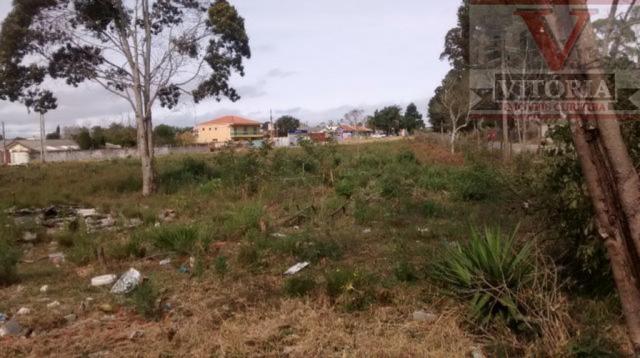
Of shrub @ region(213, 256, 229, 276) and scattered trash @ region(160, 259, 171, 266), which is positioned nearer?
shrub @ region(213, 256, 229, 276)

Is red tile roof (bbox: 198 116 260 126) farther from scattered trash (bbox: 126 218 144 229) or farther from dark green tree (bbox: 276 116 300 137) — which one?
scattered trash (bbox: 126 218 144 229)

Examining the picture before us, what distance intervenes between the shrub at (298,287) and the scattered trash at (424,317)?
0.95 m

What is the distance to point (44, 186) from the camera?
1348 centimetres

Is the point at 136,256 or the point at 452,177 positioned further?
the point at 452,177

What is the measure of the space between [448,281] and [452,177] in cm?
720

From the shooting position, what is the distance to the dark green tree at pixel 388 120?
69688 mm

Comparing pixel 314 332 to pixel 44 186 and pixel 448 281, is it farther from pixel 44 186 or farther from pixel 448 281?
pixel 44 186

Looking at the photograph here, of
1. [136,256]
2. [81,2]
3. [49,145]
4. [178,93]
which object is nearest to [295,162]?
[178,93]

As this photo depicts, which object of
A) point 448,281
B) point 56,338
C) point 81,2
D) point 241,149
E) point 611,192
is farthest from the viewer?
point 241,149

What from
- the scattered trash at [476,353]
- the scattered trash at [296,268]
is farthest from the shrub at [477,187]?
the scattered trash at [476,353]

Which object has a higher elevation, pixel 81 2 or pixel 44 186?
pixel 81 2

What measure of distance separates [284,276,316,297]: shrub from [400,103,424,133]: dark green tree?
6388 centimetres

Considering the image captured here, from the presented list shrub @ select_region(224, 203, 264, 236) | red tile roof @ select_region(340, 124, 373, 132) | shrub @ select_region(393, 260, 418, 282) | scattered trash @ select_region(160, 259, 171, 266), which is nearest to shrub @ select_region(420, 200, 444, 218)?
shrub @ select_region(224, 203, 264, 236)

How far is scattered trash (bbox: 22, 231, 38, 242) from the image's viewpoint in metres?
7.05
